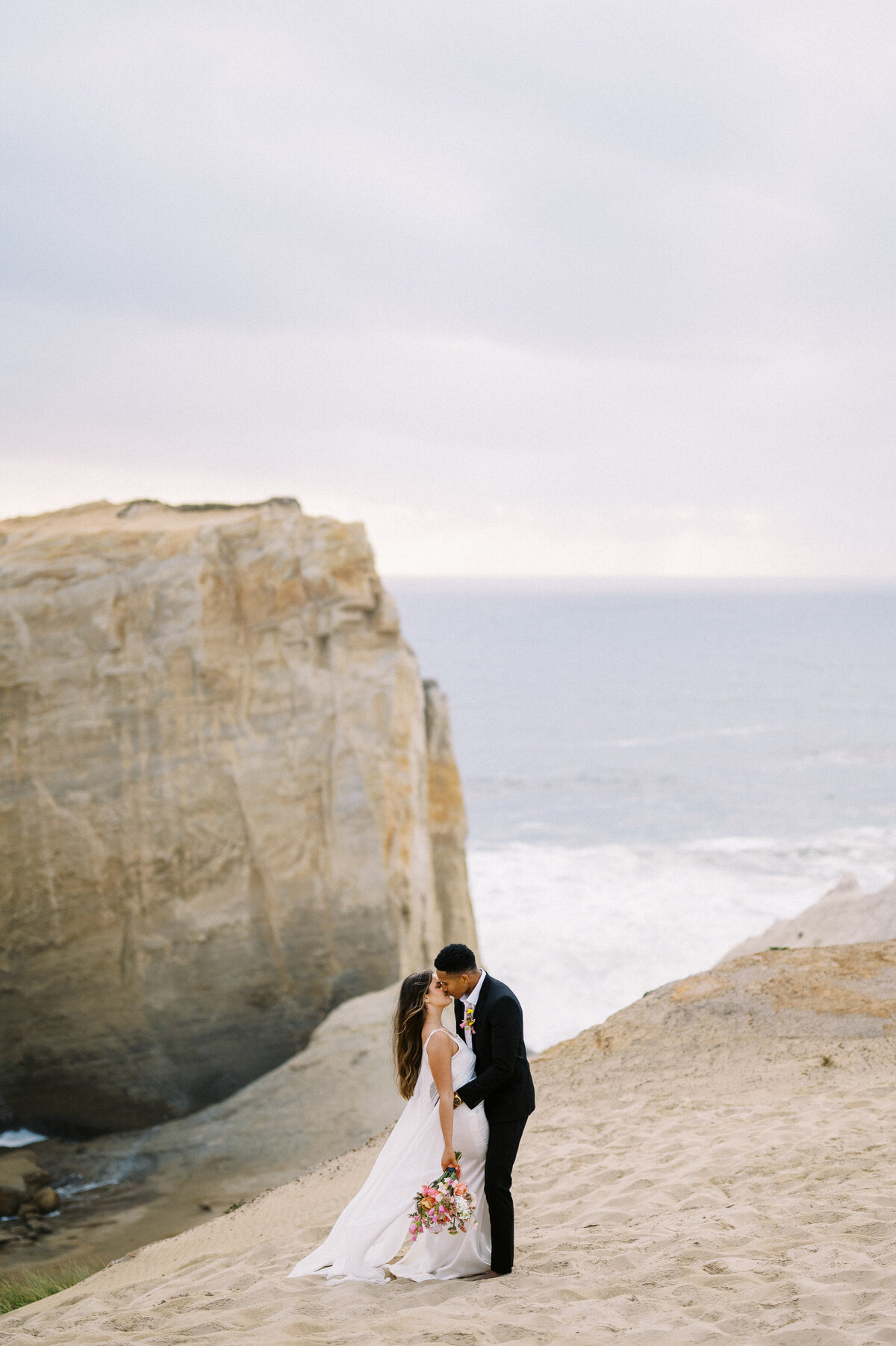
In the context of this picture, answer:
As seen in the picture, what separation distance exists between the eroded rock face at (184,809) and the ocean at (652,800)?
20.8 ft

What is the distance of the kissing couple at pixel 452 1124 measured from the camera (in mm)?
4535

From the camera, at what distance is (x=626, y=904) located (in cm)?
2748

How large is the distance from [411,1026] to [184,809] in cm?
1038

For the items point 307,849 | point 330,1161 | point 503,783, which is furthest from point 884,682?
point 330,1161

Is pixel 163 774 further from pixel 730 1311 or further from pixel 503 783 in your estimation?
pixel 503 783

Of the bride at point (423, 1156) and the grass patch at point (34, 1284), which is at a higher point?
the bride at point (423, 1156)

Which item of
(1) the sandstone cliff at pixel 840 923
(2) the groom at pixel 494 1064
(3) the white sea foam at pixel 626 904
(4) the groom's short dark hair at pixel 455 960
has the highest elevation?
(4) the groom's short dark hair at pixel 455 960

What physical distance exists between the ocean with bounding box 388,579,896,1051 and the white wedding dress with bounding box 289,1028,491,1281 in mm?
14739

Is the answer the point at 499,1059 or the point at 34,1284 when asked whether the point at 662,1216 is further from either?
the point at 34,1284

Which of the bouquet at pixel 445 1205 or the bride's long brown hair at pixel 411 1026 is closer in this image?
the bouquet at pixel 445 1205

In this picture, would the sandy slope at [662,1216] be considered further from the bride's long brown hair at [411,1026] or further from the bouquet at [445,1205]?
the bride's long brown hair at [411,1026]

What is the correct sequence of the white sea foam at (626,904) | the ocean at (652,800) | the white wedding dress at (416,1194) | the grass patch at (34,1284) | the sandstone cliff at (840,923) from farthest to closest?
the ocean at (652,800)
the white sea foam at (626,904)
the sandstone cliff at (840,923)
the grass patch at (34,1284)
the white wedding dress at (416,1194)

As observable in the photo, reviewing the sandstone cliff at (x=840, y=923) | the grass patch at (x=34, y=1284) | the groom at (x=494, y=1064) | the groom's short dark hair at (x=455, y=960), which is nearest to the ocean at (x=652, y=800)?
the sandstone cliff at (x=840, y=923)

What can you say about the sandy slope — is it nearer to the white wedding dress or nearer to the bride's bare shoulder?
the white wedding dress
